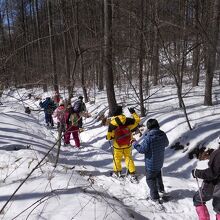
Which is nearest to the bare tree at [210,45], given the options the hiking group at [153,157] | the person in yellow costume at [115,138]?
the person in yellow costume at [115,138]

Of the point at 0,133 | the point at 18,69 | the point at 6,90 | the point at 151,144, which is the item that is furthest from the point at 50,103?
the point at 6,90

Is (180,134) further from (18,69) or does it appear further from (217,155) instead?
(18,69)

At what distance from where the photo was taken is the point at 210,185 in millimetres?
5094

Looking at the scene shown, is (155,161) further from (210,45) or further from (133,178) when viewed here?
(210,45)

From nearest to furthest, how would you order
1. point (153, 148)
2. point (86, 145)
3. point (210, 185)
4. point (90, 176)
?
1. point (210, 185)
2. point (153, 148)
3. point (90, 176)
4. point (86, 145)

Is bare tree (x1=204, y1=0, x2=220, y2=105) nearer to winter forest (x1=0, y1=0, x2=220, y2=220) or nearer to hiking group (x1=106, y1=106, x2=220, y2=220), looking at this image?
winter forest (x1=0, y1=0, x2=220, y2=220)

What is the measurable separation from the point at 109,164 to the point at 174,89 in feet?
35.2

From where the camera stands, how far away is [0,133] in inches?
418

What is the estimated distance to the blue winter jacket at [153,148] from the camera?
6426mm

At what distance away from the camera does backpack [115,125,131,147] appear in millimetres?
7539

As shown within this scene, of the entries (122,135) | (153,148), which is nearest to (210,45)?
(122,135)

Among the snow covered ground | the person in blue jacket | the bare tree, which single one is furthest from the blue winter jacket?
the bare tree

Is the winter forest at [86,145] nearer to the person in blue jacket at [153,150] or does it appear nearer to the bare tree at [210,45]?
the bare tree at [210,45]

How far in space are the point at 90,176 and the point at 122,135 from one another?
111cm
